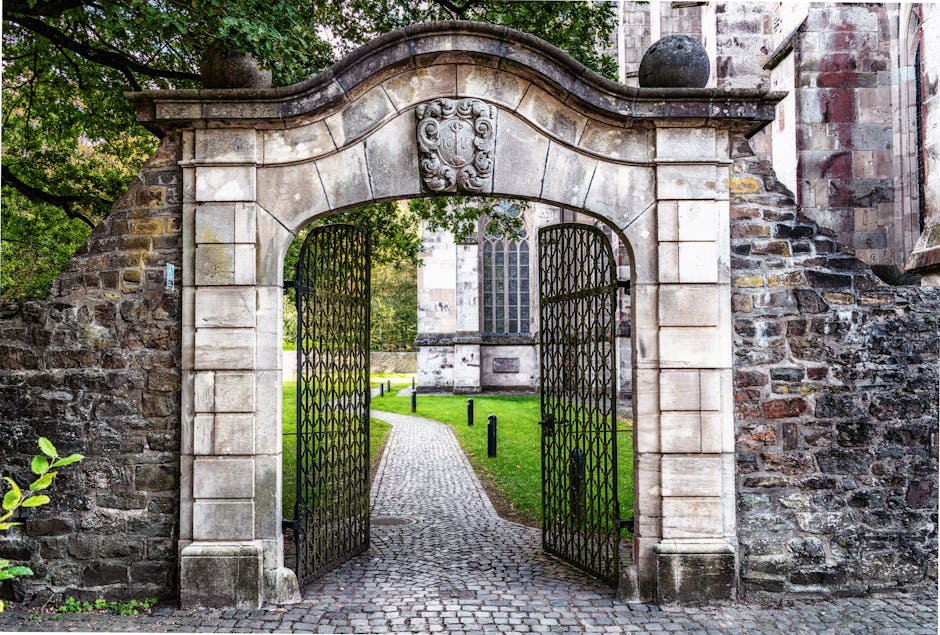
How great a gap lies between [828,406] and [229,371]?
4.53 metres

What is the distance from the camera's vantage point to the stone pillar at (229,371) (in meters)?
5.16

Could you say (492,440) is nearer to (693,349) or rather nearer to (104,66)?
(693,349)

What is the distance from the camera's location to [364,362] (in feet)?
22.2

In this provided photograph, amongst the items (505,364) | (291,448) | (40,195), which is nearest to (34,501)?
(40,195)

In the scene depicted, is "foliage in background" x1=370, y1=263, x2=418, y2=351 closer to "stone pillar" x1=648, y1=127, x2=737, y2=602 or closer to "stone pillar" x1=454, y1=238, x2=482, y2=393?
"stone pillar" x1=454, y1=238, x2=482, y2=393

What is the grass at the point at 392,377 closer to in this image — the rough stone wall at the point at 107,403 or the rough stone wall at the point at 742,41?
the rough stone wall at the point at 742,41

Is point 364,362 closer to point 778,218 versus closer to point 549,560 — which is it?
point 549,560

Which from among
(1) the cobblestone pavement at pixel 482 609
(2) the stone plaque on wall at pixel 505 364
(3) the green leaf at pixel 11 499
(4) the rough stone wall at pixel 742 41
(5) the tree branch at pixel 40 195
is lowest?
(1) the cobblestone pavement at pixel 482 609

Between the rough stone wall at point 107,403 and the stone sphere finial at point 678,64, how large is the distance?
3728mm

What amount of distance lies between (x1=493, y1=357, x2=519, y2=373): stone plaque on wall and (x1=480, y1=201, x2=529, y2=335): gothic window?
1.06 m

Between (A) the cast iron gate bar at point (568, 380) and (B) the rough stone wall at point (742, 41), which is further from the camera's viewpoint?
(B) the rough stone wall at point (742, 41)

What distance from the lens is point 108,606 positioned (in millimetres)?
5102

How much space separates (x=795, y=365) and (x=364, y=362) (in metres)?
3.79

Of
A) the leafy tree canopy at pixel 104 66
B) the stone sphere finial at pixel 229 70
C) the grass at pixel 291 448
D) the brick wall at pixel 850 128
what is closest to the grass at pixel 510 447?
the grass at pixel 291 448
